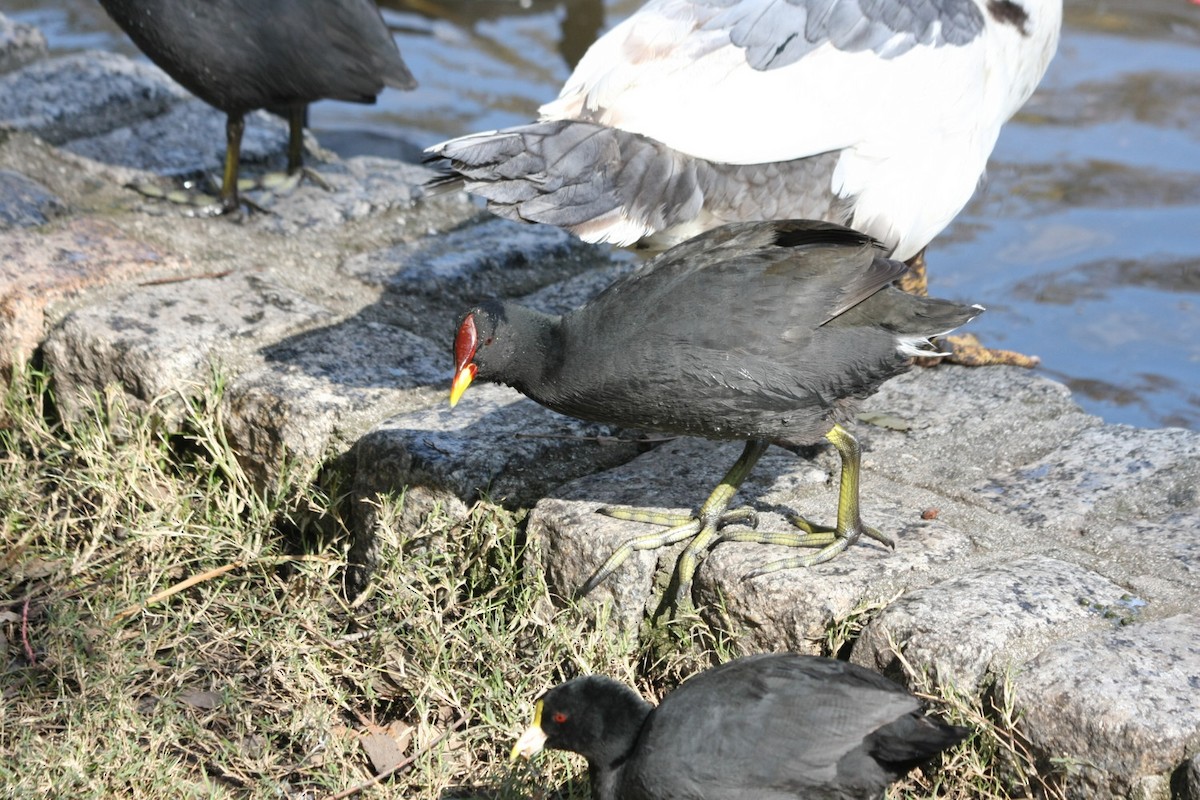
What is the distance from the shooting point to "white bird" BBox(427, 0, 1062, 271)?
323 centimetres

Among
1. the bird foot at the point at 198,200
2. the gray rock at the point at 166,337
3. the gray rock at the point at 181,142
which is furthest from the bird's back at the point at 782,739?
the gray rock at the point at 181,142

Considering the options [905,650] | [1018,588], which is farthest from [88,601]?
[1018,588]

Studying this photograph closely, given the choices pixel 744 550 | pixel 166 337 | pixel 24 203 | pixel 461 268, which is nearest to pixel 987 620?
pixel 744 550

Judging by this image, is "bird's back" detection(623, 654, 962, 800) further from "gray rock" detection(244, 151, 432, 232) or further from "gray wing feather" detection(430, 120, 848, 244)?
"gray rock" detection(244, 151, 432, 232)

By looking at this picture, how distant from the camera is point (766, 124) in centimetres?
341

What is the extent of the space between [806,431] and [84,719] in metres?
1.65

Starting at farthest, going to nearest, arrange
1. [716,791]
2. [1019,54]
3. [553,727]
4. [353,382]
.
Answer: [1019,54] → [353,382] → [553,727] → [716,791]

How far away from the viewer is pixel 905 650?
8.36 feet

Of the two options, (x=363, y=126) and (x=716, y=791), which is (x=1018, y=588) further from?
(x=363, y=126)

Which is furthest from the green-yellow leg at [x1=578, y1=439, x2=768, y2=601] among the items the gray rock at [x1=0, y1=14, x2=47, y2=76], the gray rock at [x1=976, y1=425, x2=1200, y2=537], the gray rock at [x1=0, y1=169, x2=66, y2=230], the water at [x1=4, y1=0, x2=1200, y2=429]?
the gray rock at [x1=0, y1=14, x2=47, y2=76]

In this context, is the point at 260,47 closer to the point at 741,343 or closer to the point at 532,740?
the point at 741,343

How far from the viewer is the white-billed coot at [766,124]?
3229 mm

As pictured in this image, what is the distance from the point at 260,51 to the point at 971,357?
2.49 meters

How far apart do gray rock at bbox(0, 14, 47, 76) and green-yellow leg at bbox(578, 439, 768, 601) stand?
420 cm
